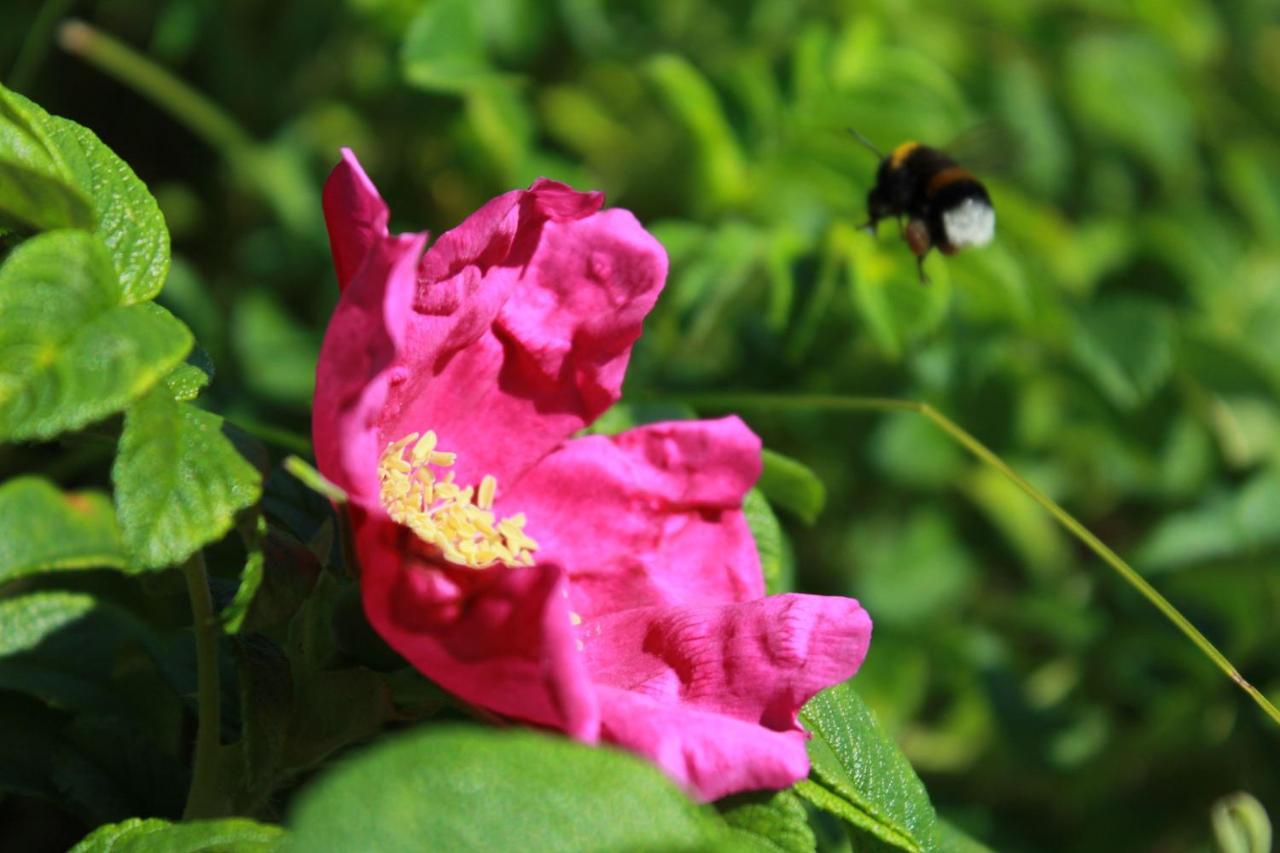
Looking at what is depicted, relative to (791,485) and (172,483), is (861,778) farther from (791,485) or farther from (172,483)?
(172,483)

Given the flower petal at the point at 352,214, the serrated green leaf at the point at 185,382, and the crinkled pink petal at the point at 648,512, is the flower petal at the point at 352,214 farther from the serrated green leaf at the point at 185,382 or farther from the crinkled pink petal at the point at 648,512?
the crinkled pink petal at the point at 648,512

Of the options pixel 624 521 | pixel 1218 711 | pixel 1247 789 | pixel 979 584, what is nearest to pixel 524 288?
pixel 624 521

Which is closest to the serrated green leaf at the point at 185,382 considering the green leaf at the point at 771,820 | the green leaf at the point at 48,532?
the green leaf at the point at 48,532

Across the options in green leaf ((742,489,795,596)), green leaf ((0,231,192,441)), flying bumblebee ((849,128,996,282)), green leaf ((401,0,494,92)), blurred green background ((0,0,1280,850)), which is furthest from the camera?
blurred green background ((0,0,1280,850))

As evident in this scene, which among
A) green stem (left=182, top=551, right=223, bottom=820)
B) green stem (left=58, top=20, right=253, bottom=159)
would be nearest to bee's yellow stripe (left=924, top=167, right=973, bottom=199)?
green stem (left=182, top=551, right=223, bottom=820)

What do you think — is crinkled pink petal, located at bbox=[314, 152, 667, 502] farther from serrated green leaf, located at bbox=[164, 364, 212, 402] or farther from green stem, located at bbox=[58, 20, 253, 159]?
green stem, located at bbox=[58, 20, 253, 159]

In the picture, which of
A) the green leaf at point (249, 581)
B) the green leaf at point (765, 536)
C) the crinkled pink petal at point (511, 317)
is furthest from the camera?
the green leaf at point (765, 536)

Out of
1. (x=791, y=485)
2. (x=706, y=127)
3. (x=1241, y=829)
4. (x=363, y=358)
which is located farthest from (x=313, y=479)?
(x=706, y=127)
